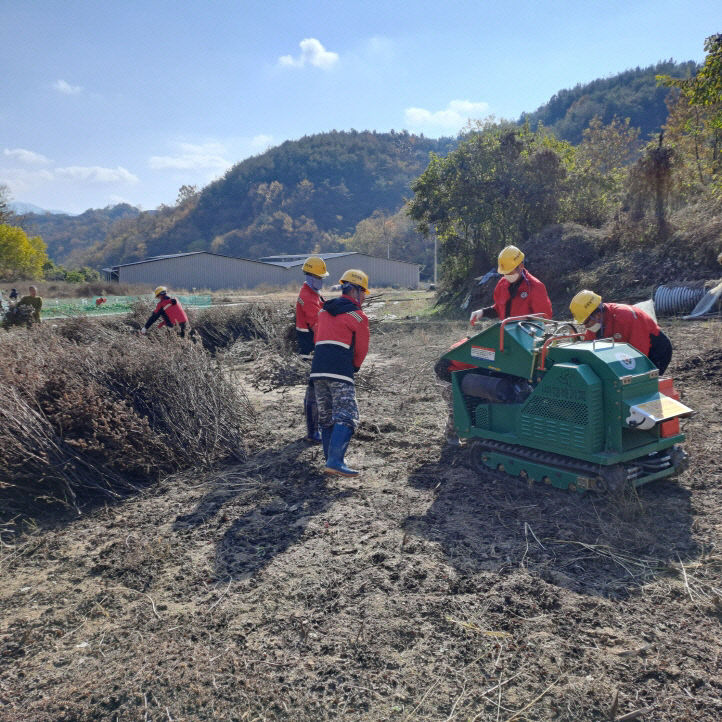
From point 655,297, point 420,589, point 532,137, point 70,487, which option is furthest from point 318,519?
point 532,137

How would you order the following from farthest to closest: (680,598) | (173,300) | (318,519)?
1. (173,300)
2. (318,519)
3. (680,598)

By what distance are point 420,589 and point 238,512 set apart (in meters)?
1.79

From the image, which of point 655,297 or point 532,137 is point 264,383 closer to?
point 655,297

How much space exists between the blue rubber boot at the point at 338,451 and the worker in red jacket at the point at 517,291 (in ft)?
5.92

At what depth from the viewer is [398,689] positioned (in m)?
2.52

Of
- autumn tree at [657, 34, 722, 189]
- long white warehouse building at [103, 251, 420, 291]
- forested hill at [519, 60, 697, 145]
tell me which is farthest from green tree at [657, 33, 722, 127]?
forested hill at [519, 60, 697, 145]

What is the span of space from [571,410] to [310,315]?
319 cm

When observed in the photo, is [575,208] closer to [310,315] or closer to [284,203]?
[310,315]

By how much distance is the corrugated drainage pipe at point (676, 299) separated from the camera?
13164 mm

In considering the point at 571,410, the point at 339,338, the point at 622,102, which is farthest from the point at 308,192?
the point at 571,410

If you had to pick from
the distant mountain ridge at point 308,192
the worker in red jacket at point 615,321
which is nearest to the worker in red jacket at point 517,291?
the worker in red jacket at point 615,321

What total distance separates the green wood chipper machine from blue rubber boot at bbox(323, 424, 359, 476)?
1.13 m

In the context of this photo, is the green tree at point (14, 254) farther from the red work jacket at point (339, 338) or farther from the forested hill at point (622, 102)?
the forested hill at point (622, 102)

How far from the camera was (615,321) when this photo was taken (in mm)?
4738
